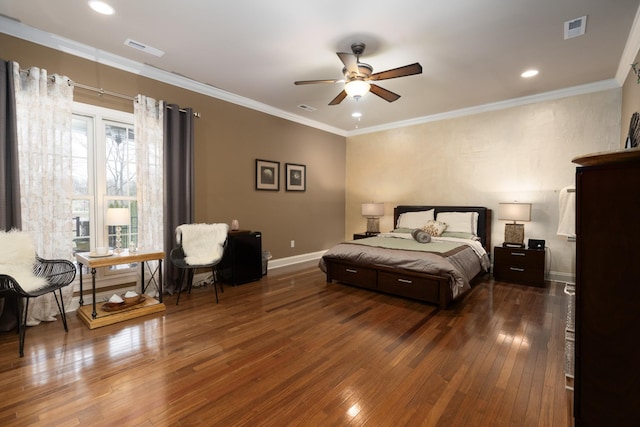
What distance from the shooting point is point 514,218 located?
4.37 m

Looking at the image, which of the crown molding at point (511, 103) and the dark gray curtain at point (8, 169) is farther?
the crown molding at point (511, 103)

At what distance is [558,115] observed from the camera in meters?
4.36

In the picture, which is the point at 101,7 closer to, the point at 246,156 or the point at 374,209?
the point at 246,156

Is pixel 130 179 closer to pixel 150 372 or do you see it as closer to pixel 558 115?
pixel 150 372

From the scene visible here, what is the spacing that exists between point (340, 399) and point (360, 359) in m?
0.50

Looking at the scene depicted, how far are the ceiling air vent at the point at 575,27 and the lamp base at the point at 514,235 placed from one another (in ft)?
8.54

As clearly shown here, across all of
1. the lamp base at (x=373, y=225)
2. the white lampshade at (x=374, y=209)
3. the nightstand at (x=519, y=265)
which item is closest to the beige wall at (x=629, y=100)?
the nightstand at (x=519, y=265)

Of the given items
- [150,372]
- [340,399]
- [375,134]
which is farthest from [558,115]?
[150,372]

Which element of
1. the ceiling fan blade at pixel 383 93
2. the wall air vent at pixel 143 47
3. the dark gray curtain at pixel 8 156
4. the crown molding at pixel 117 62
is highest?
the wall air vent at pixel 143 47

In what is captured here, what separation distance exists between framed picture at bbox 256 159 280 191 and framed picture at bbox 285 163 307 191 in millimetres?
244

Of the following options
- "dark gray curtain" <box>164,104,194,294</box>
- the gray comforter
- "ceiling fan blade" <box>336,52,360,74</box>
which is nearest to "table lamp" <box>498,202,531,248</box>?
the gray comforter

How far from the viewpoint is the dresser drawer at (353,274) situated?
153 inches

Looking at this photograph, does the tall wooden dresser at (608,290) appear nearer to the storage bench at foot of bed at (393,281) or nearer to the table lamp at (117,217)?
the storage bench at foot of bed at (393,281)

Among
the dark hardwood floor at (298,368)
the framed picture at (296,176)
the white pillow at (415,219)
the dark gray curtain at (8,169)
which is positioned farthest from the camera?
the framed picture at (296,176)
